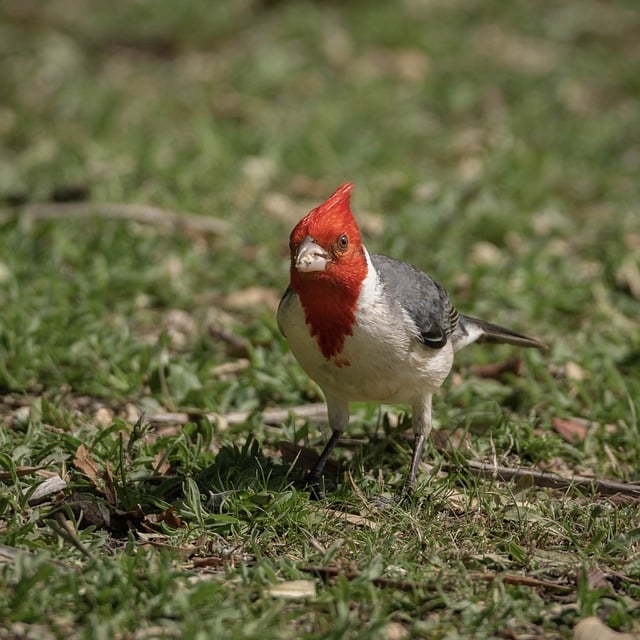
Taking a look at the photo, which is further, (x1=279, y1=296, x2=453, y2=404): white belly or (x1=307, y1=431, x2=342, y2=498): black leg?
(x1=307, y1=431, x2=342, y2=498): black leg

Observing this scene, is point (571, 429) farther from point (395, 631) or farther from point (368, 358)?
point (395, 631)

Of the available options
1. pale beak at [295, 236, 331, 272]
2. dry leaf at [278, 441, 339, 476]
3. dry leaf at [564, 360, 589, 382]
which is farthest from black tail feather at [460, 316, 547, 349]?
pale beak at [295, 236, 331, 272]

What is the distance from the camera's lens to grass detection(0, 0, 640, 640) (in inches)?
138

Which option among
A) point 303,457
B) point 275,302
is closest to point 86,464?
point 303,457

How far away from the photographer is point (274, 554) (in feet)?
12.4

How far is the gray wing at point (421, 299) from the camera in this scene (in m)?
4.21

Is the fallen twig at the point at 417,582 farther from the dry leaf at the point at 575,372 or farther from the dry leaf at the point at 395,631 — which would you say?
the dry leaf at the point at 575,372

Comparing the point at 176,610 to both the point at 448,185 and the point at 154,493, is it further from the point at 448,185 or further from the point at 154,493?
the point at 448,185

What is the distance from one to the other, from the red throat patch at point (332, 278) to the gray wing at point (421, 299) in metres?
0.26

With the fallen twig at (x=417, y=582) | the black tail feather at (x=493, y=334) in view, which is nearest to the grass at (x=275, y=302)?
the fallen twig at (x=417, y=582)

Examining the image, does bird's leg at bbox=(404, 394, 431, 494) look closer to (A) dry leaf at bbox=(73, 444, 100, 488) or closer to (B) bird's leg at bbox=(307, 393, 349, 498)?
(B) bird's leg at bbox=(307, 393, 349, 498)

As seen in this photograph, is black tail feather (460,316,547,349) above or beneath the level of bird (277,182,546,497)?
beneath

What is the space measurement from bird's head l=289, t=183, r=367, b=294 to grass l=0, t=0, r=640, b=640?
86cm

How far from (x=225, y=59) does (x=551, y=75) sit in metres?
3.06
